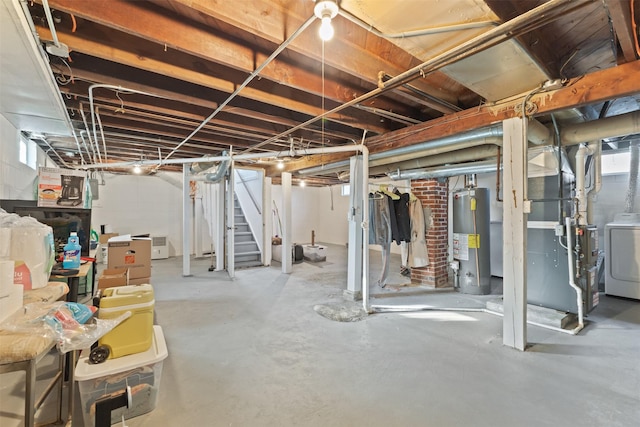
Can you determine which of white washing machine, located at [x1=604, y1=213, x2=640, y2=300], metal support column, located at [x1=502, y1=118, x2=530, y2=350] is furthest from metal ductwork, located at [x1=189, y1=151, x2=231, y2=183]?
white washing machine, located at [x1=604, y1=213, x2=640, y2=300]

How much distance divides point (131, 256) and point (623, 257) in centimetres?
693

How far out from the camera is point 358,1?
1311mm

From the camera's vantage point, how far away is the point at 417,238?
447cm

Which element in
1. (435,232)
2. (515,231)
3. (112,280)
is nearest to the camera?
(515,231)

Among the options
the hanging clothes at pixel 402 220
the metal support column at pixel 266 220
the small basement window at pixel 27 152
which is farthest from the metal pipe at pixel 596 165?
the small basement window at pixel 27 152

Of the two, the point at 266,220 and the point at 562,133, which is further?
the point at 266,220

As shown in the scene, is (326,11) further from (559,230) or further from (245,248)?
(245,248)

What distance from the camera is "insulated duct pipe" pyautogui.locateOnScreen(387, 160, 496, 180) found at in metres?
3.72

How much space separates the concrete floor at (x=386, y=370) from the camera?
167cm

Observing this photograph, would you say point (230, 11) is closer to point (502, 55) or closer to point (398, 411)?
point (502, 55)

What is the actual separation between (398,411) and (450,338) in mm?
1258

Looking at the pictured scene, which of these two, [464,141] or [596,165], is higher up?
[464,141]

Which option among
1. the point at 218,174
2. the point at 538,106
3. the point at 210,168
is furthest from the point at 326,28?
the point at 210,168

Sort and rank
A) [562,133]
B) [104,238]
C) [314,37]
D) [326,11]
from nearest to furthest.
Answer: [326,11] < [314,37] < [562,133] < [104,238]
